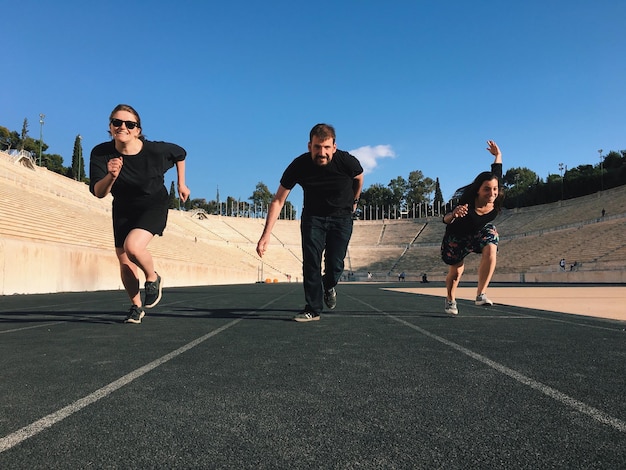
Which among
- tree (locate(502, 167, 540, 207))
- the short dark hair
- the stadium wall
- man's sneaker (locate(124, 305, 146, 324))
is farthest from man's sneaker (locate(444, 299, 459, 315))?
tree (locate(502, 167, 540, 207))

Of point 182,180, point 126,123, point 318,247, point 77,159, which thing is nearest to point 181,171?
point 182,180

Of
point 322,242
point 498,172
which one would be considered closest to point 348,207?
point 322,242

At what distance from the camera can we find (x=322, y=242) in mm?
5250

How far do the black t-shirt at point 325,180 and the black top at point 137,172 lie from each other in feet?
5.05

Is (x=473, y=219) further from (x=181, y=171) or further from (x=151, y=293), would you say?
(x=151, y=293)

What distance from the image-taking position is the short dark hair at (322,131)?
4.86m

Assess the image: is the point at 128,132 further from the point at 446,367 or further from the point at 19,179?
the point at 19,179

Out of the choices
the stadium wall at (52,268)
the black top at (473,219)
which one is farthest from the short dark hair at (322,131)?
the stadium wall at (52,268)

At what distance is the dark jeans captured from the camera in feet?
16.8

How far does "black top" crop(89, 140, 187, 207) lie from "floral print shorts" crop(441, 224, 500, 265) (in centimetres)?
400

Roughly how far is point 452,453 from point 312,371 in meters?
1.26

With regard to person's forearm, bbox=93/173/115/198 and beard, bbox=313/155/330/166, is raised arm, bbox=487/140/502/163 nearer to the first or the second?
beard, bbox=313/155/330/166

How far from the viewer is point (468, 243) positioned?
5.95 metres

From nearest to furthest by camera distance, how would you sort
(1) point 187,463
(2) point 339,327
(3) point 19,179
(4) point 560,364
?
(1) point 187,463, (4) point 560,364, (2) point 339,327, (3) point 19,179
